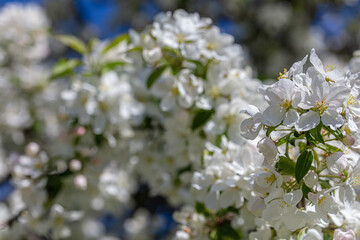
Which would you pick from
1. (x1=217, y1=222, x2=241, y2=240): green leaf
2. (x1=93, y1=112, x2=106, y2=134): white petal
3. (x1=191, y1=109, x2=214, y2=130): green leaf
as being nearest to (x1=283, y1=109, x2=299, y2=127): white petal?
(x1=217, y1=222, x2=241, y2=240): green leaf

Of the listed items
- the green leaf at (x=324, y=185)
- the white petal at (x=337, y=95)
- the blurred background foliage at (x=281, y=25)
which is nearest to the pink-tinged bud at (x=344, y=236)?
the green leaf at (x=324, y=185)

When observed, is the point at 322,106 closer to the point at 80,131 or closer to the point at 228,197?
the point at 228,197

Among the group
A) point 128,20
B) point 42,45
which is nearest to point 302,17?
point 128,20

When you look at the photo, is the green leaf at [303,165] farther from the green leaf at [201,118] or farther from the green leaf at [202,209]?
the green leaf at [201,118]

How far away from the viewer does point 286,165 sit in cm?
117

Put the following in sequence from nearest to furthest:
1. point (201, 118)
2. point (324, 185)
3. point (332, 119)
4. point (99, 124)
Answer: point (332, 119)
point (324, 185)
point (201, 118)
point (99, 124)

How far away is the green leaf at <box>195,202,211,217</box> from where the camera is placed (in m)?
1.65

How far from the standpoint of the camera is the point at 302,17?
5.20 m

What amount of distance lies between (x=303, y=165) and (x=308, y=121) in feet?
0.38

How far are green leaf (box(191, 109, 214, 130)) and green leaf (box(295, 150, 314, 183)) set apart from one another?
2.37ft

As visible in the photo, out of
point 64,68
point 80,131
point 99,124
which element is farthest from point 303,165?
point 64,68

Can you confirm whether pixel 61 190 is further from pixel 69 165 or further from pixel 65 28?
pixel 65 28

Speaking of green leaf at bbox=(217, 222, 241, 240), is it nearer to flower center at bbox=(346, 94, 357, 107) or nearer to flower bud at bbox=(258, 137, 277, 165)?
flower bud at bbox=(258, 137, 277, 165)

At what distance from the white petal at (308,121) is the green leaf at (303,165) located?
3.1 inches
